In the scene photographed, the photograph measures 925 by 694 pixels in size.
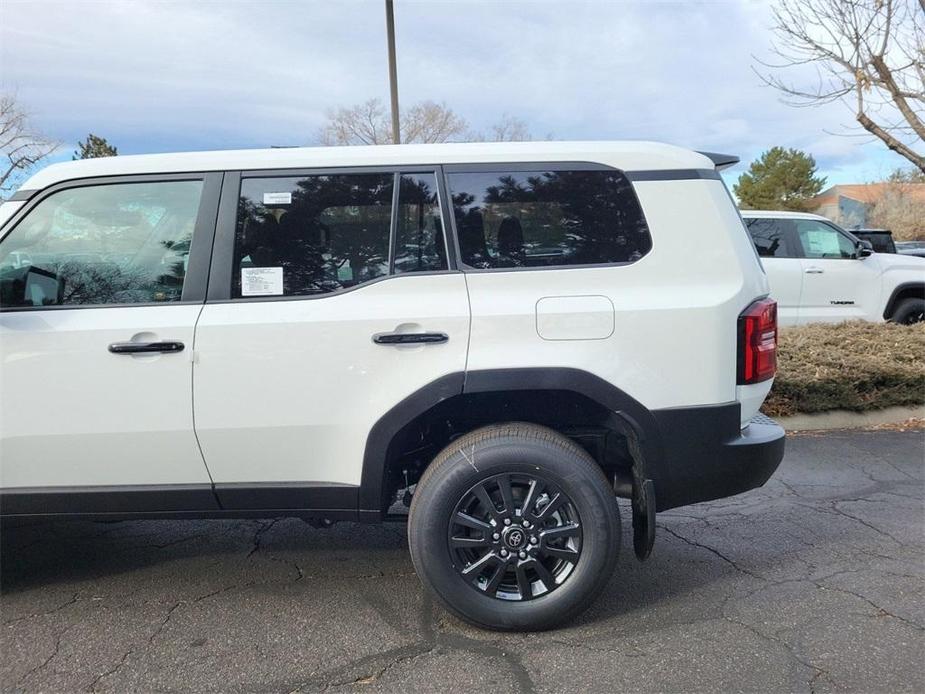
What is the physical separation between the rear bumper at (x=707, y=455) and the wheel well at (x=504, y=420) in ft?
0.71

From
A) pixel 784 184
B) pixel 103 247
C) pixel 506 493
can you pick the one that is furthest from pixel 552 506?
pixel 784 184

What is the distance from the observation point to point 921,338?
6.79 metres

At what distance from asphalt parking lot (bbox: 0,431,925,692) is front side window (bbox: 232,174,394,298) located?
1437 millimetres

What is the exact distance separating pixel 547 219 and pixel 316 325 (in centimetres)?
104

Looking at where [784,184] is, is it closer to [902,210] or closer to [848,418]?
[902,210]

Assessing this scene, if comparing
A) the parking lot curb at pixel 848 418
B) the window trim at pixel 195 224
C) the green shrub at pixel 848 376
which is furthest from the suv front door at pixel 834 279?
the window trim at pixel 195 224

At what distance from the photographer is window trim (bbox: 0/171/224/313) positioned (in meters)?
2.84

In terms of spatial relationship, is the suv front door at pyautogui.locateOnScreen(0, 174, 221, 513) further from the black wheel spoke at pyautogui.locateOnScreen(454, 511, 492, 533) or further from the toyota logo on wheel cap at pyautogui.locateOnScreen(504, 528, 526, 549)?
the toyota logo on wheel cap at pyautogui.locateOnScreen(504, 528, 526, 549)

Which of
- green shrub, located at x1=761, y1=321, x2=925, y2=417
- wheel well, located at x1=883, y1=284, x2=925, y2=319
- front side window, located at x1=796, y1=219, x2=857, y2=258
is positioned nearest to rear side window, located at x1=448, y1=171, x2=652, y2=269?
green shrub, located at x1=761, y1=321, x2=925, y2=417

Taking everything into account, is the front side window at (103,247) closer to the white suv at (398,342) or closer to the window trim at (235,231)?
the white suv at (398,342)

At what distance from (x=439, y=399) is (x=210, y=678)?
1338 millimetres

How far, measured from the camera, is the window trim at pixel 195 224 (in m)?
2.84

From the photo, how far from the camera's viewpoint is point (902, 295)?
29.8 feet

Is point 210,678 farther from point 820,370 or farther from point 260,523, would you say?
point 820,370
